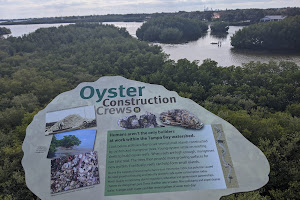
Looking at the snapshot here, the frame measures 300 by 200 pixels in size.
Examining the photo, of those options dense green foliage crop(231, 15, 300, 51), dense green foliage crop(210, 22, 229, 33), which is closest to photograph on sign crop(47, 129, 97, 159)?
dense green foliage crop(231, 15, 300, 51)

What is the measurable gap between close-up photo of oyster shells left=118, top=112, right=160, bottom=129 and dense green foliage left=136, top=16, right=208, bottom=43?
48136 millimetres

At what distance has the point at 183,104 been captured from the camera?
10.0 m

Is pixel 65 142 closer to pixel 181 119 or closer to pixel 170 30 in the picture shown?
pixel 181 119

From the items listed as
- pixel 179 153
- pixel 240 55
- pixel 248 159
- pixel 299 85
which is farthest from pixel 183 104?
pixel 240 55

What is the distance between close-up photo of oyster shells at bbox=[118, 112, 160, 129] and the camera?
9.24 meters

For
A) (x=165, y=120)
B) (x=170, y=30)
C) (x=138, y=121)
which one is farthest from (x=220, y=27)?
(x=138, y=121)

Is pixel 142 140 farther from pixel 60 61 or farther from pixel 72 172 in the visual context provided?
pixel 60 61

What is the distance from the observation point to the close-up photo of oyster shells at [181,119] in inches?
362

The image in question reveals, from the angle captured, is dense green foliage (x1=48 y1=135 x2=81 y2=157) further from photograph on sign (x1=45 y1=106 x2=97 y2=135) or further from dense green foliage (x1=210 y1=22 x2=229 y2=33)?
dense green foliage (x1=210 y1=22 x2=229 y2=33)

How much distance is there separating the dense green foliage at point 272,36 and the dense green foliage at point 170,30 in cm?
1632

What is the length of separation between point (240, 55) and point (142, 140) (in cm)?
3546

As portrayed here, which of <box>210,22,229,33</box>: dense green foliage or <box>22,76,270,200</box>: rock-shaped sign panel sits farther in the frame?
<box>210,22,229,33</box>: dense green foliage

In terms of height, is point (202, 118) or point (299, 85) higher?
point (202, 118)

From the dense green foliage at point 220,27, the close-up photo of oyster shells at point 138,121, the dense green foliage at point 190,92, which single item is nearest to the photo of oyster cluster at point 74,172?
the close-up photo of oyster shells at point 138,121
